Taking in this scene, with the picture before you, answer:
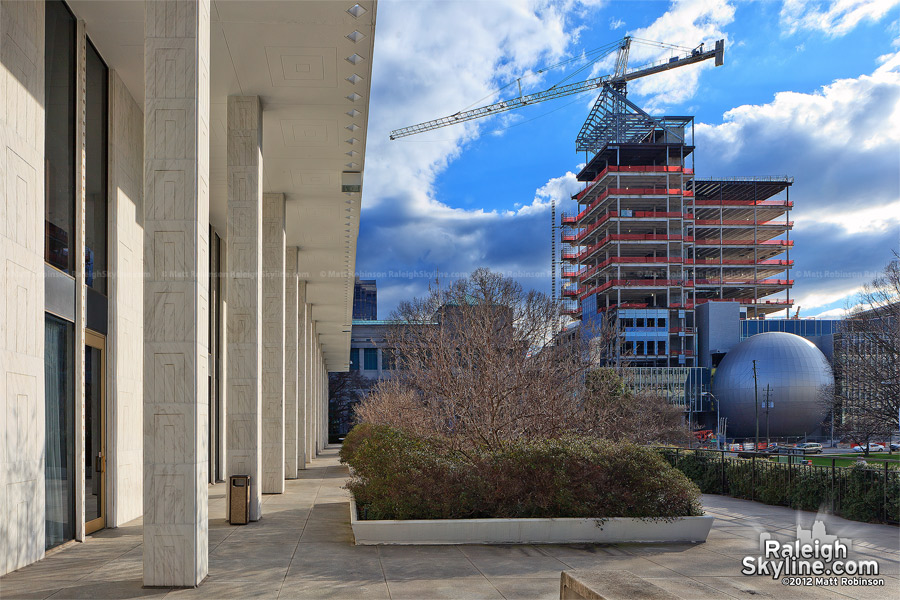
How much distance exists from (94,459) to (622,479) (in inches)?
354

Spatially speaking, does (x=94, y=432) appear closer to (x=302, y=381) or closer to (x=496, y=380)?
(x=496, y=380)

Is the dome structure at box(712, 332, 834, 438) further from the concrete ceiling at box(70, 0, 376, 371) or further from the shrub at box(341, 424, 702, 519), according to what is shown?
the shrub at box(341, 424, 702, 519)

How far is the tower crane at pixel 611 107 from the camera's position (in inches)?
5079

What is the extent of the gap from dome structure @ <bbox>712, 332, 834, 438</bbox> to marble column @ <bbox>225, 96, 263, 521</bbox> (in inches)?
3155

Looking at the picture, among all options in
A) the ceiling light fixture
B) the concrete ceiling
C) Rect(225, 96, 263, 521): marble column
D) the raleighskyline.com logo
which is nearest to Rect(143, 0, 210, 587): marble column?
the concrete ceiling

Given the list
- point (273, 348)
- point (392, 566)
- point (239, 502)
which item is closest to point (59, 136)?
point (239, 502)

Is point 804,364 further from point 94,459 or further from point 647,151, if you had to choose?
point 94,459

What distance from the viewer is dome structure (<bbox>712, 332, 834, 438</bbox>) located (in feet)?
278

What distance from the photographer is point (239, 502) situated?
14.1 meters

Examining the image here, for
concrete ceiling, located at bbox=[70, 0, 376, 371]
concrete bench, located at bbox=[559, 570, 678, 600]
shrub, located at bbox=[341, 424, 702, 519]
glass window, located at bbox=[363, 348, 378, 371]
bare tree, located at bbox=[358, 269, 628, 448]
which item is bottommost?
glass window, located at bbox=[363, 348, 378, 371]

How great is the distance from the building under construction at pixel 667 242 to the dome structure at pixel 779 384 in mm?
13471

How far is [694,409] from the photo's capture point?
99062 millimetres

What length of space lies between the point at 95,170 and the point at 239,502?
6497 millimetres

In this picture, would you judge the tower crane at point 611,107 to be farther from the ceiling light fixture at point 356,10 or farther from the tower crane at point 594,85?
the ceiling light fixture at point 356,10
